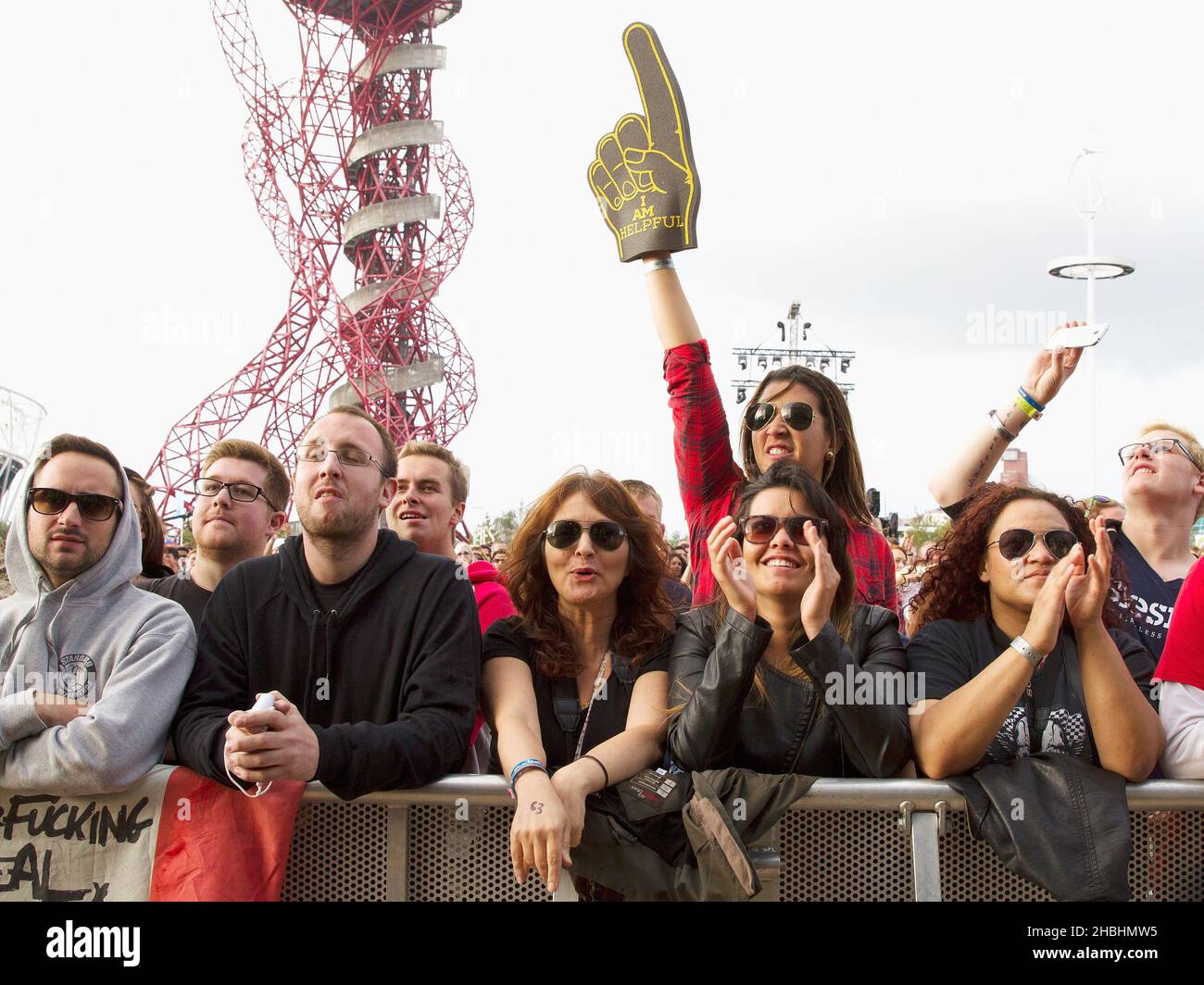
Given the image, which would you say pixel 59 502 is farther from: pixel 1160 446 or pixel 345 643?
pixel 1160 446

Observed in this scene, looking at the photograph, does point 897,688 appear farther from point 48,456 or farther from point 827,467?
point 48,456

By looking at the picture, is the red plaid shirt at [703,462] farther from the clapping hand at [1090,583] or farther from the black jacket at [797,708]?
the clapping hand at [1090,583]

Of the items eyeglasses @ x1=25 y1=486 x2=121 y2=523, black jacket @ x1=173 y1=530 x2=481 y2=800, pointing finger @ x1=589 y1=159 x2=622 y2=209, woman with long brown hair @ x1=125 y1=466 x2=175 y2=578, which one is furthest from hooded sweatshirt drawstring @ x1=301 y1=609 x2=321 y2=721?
woman with long brown hair @ x1=125 y1=466 x2=175 y2=578

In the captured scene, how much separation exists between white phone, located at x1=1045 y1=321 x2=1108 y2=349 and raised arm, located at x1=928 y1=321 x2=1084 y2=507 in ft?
0.09

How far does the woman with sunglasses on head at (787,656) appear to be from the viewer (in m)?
2.38

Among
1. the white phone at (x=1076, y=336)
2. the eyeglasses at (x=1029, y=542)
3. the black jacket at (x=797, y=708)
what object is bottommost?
the black jacket at (x=797, y=708)

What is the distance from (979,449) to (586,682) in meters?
1.43

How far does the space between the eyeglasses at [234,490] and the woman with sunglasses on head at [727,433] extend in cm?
140

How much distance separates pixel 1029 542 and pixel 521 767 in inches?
51.5

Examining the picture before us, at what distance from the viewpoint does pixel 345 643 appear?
267 cm

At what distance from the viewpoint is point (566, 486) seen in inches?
115

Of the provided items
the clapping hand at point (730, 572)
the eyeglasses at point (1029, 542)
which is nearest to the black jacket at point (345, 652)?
the clapping hand at point (730, 572)
